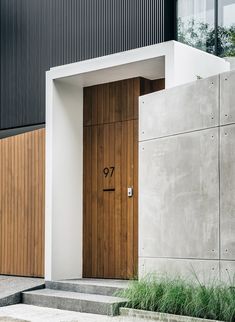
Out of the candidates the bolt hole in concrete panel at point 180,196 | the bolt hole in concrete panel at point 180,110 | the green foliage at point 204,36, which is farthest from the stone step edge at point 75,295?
the green foliage at point 204,36

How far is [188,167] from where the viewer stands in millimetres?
7980

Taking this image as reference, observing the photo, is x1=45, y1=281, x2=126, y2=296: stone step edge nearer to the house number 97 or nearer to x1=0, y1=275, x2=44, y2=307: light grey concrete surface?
x1=0, y1=275, x2=44, y2=307: light grey concrete surface

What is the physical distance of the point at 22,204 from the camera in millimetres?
11406

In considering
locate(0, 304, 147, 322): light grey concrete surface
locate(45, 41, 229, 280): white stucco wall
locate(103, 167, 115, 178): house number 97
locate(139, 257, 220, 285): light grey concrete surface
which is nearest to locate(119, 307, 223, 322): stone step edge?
locate(0, 304, 147, 322): light grey concrete surface

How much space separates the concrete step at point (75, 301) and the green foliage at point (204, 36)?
390cm

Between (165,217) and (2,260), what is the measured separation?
453 centimetres

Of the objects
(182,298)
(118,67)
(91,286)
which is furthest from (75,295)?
(118,67)

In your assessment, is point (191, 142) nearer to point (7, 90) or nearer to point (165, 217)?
point (165, 217)

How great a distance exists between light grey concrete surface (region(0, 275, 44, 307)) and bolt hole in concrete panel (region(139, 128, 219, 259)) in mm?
2131

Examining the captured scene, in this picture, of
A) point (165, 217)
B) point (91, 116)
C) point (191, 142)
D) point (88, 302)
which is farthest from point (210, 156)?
point (91, 116)

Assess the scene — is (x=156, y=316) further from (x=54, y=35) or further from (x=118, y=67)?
(x=54, y=35)

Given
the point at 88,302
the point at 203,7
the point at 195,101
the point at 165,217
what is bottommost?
the point at 88,302

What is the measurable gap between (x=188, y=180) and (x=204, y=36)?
2834 mm

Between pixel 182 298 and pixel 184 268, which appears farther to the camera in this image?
pixel 184 268
